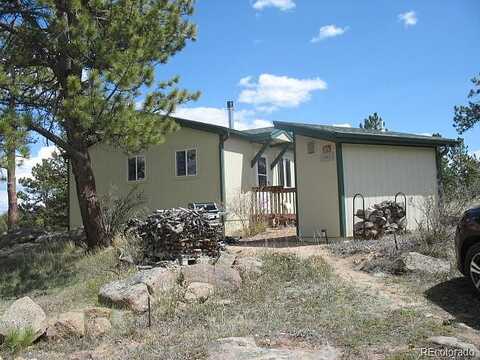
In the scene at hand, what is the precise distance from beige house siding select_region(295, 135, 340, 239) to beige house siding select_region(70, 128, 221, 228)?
370cm

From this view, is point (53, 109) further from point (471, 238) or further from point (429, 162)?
point (429, 162)

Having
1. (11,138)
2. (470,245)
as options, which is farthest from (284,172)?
(470,245)

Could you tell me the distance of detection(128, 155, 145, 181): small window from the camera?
1942 centimetres

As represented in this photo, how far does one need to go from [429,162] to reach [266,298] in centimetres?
906

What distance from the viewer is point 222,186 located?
1705 cm

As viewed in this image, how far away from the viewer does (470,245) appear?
23.3 feet

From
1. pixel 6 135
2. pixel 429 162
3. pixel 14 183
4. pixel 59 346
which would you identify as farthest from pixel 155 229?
pixel 14 183

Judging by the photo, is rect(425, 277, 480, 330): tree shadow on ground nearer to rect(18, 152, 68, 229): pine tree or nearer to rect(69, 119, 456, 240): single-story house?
rect(69, 119, 456, 240): single-story house

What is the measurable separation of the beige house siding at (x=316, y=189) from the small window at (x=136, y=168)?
23.1 feet

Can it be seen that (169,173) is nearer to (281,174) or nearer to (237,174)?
(237,174)

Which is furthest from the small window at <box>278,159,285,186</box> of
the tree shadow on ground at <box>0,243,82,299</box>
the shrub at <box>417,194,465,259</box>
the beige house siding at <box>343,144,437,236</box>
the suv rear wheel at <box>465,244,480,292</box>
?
the suv rear wheel at <box>465,244,480,292</box>

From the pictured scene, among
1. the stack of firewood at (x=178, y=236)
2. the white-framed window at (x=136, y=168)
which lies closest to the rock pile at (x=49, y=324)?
the stack of firewood at (x=178, y=236)

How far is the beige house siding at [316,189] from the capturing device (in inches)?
531

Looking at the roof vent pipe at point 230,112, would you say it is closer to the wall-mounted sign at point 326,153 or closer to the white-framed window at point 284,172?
the white-framed window at point 284,172
